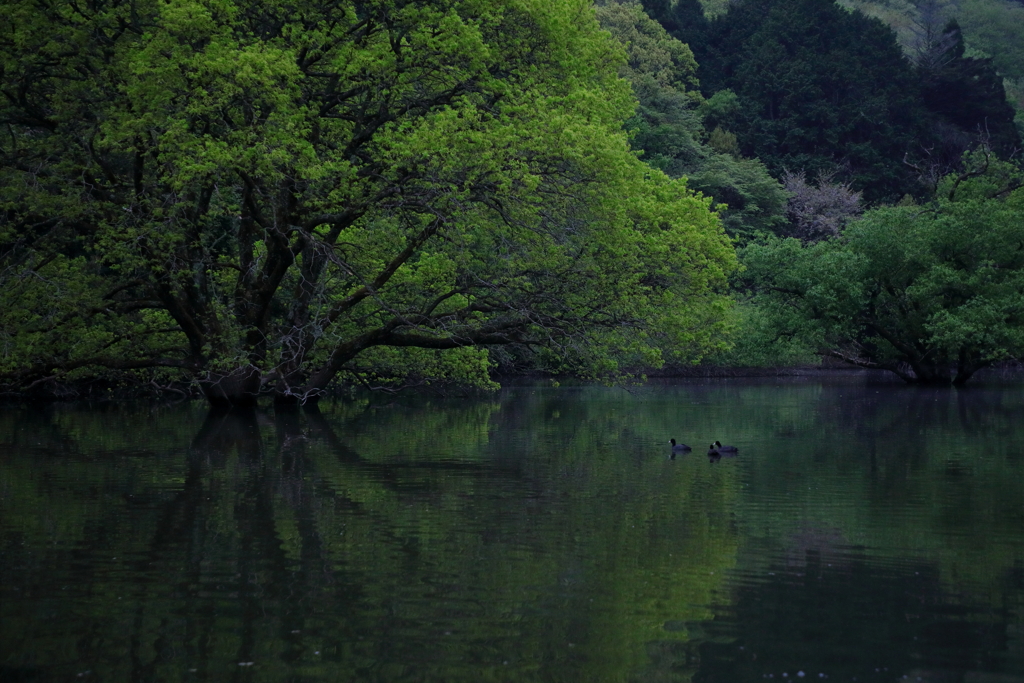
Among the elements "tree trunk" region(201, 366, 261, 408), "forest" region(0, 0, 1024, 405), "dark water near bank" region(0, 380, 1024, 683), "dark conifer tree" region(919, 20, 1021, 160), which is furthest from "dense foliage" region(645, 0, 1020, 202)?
"dark water near bank" region(0, 380, 1024, 683)

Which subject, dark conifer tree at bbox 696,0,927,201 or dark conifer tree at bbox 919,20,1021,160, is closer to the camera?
dark conifer tree at bbox 696,0,927,201

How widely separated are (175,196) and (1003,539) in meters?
18.7

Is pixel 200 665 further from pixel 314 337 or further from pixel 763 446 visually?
pixel 314 337

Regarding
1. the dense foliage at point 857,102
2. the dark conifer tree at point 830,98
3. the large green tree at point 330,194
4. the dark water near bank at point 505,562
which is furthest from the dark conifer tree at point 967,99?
the dark water near bank at point 505,562

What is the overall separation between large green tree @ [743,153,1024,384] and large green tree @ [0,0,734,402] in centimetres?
1976

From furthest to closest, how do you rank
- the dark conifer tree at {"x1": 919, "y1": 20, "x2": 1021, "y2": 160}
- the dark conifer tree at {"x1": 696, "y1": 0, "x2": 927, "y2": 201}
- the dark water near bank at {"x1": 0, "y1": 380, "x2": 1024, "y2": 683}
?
the dark conifer tree at {"x1": 919, "y1": 20, "x2": 1021, "y2": 160} < the dark conifer tree at {"x1": 696, "y1": 0, "x2": 927, "y2": 201} < the dark water near bank at {"x1": 0, "y1": 380, "x2": 1024, "y2": 683}

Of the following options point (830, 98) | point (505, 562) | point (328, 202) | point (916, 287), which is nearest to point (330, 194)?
point (328, 202)

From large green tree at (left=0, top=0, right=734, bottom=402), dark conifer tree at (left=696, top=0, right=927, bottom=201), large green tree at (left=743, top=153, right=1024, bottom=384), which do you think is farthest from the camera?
dark conifer tree at (left=696, top=0, right=927, bottom=201)

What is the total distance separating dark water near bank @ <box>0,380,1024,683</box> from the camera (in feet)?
24.2

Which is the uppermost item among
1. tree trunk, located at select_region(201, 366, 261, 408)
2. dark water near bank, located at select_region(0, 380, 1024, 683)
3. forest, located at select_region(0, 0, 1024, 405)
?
forest, located at select_region(0, 0, 1024, 405)

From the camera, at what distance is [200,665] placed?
7.16 m

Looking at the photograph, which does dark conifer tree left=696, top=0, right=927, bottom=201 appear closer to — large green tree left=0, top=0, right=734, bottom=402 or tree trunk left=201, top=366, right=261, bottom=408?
large green tree left=0, top=0, right=734, bottom=402

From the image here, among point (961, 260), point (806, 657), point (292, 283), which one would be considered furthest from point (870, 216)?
point (806, 657)

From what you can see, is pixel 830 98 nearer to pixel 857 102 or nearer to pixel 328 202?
pixel 857 102
